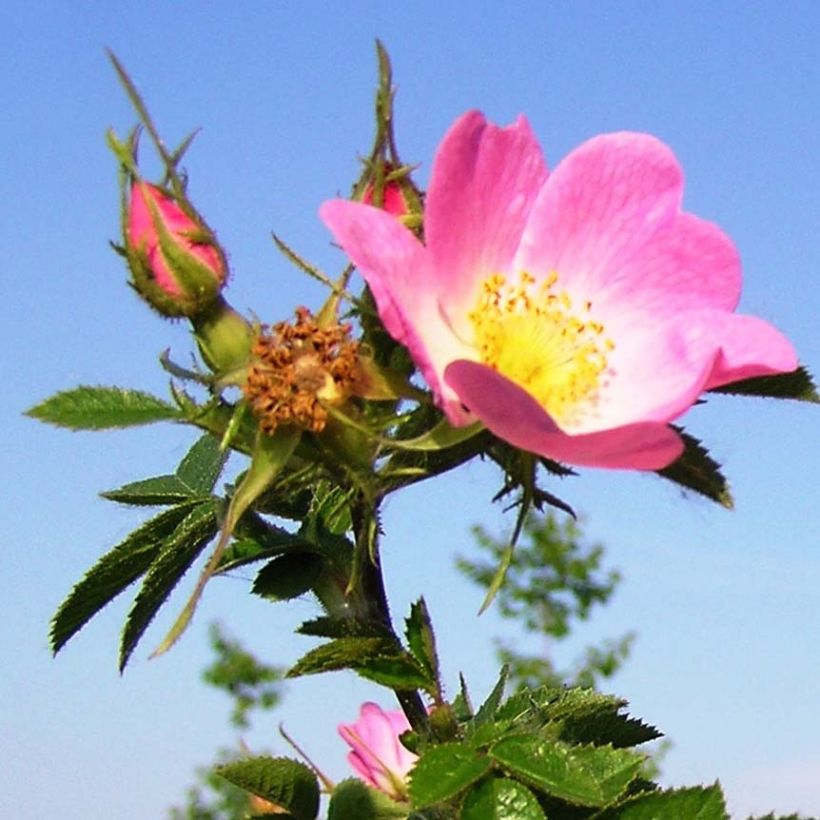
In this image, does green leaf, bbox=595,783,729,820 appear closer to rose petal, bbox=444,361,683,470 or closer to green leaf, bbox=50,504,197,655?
rose petal, bbox=444,361,683,470

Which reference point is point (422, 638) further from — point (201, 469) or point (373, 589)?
point (201, 469)

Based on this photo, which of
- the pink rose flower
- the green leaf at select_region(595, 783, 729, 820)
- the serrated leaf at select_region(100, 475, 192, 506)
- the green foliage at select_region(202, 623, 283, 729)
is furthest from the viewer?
the green foliage at select_region(202, 623, 283, 729)

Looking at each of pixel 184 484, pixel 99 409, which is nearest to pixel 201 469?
pixel 184 484

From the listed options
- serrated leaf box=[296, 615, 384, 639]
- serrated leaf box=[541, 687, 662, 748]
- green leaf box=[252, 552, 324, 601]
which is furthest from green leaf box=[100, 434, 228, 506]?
serrated leaf box=[541, 687, 662, 748]

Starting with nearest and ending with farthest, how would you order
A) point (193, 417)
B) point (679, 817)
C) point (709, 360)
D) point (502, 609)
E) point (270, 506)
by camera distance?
point (709, 360), point (193, 417), point (679, 817), point (270, 506), point (502, 609)

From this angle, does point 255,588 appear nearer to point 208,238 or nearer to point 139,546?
point 139,546

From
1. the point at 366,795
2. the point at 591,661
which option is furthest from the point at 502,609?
the point at 366,795

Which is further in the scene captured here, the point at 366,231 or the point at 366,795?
the point at 366,795

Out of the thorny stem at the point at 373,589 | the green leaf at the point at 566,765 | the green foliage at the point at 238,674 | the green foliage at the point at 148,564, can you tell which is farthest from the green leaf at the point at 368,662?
the green foliage at the point at 238,674
